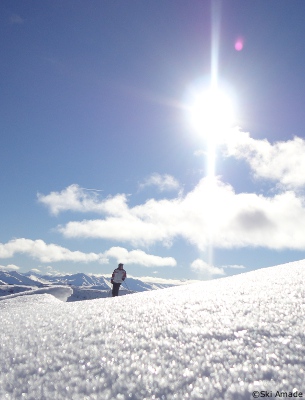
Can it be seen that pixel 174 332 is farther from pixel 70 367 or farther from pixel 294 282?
pixel 294 282

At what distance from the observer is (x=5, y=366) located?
229cm

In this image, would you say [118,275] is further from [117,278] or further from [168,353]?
[168,353]

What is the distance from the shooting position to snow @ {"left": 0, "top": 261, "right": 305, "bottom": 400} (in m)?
1.67

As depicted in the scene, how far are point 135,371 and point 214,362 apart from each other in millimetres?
554

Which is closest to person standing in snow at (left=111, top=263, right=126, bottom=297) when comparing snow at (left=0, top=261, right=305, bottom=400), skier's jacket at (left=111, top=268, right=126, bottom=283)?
skier's jacket at (left=111, top=268, right=126, bottom=283)

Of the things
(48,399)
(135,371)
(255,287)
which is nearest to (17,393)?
(48,399)

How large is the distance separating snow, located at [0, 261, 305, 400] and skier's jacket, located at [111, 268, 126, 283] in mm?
13233

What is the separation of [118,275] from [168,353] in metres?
14.8

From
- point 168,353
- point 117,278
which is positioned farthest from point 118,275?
point 168,353

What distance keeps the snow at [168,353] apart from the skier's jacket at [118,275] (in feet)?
43.4

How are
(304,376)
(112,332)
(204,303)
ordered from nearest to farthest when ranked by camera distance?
(304,376), (112,332), (204,303)

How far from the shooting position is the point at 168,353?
81.6 inches

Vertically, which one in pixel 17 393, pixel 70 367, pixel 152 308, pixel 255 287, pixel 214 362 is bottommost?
pixel 17 393

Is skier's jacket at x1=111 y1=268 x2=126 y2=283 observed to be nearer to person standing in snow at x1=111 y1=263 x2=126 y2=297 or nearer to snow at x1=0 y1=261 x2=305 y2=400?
person standing in snow at x1=111 y1=263 x2=126 y2=297
